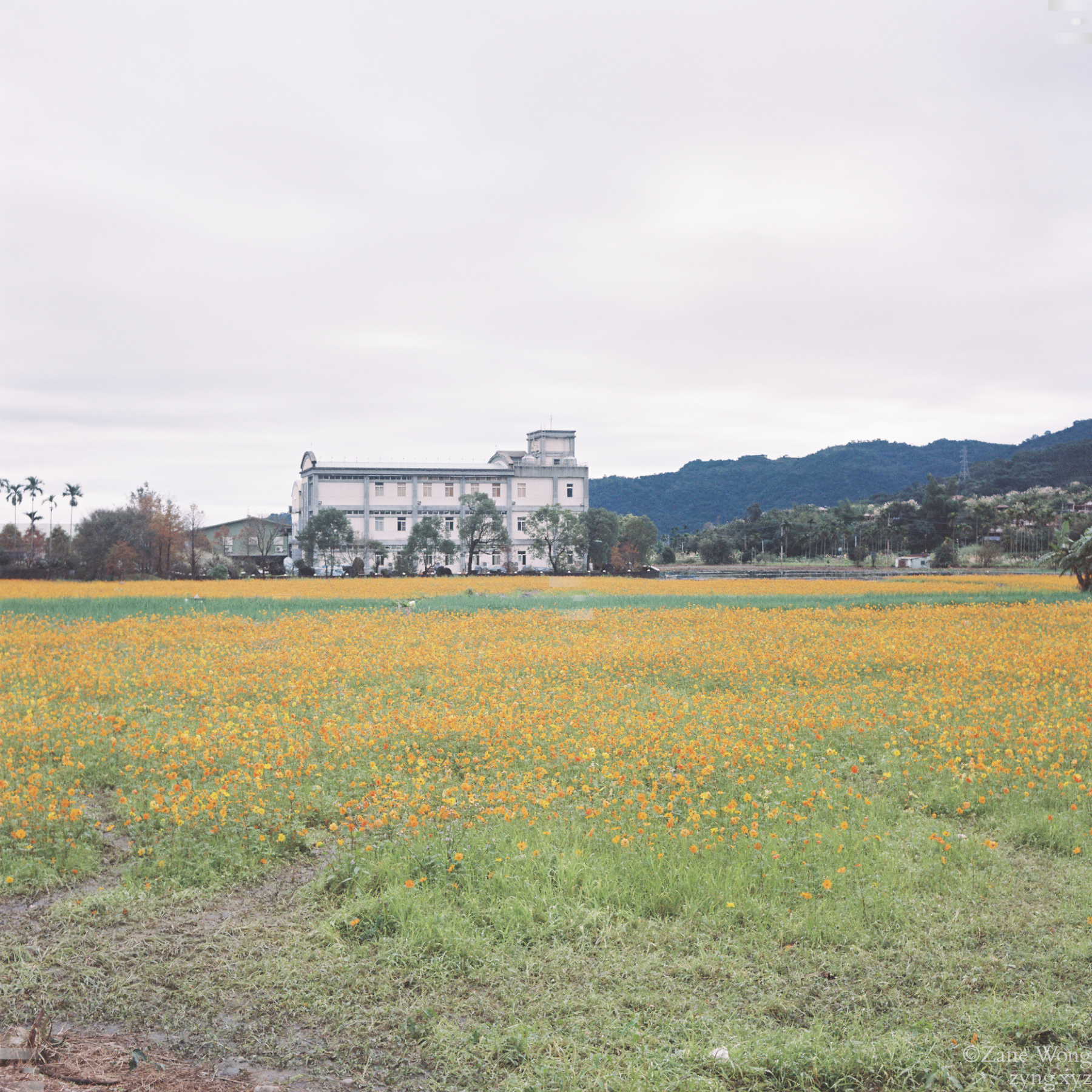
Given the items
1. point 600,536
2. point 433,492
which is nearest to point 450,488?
point 433,492

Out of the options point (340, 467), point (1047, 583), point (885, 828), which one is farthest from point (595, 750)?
point (340, 467)

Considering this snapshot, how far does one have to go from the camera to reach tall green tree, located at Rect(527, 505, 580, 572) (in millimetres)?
77125

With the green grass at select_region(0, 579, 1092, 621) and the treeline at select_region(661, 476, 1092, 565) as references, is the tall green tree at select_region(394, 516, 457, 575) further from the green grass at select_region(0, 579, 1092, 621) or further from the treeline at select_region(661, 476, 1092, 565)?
the green grass at select_region(0, 579, 1092, 621)

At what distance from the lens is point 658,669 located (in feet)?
48.2

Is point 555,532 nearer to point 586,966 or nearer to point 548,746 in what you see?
point 548,746

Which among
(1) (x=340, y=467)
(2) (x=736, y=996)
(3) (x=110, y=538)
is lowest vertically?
(2) (x=736, y=996)

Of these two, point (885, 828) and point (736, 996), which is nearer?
point (736, 996)

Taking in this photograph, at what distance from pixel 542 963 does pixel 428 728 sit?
4957 mm

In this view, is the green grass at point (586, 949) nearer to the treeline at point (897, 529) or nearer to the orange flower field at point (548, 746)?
the orange flower field at point (548, 746)

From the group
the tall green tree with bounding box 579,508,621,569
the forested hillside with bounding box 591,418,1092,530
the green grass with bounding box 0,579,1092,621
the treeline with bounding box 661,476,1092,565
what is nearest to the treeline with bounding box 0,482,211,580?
the green grass with bounding box 0,579,1092,621

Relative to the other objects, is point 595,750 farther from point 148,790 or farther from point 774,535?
point 774,535

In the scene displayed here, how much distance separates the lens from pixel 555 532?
78562 millimetres

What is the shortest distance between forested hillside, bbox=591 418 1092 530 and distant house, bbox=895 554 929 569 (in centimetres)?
5426

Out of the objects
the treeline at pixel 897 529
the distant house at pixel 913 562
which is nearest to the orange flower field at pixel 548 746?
the distant house at pixel 913 562
